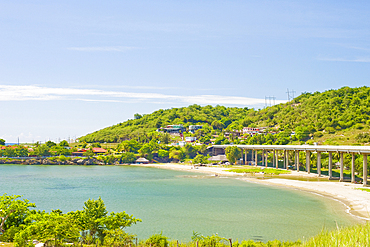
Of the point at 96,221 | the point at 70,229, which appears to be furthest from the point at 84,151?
the point at 70,229

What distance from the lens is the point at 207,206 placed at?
43.2m

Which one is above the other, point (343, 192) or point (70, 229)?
point (70, 229)

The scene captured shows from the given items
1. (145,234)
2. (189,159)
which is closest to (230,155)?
(189,159)

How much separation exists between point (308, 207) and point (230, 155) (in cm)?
6744

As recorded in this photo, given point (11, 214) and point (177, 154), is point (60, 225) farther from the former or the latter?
point (177, 154)

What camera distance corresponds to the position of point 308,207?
40.9 metres

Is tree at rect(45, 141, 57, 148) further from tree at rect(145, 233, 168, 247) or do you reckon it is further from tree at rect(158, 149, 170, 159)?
tree at rect(145, 233, 168, 247)

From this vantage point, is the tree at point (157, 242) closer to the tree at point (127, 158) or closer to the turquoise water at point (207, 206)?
the turquoise water at point (207, 206)

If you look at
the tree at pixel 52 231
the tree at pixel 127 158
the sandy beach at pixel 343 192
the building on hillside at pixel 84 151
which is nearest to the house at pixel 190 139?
the building on hillside at pixel 84 151

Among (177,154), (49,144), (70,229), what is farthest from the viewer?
(49,144)

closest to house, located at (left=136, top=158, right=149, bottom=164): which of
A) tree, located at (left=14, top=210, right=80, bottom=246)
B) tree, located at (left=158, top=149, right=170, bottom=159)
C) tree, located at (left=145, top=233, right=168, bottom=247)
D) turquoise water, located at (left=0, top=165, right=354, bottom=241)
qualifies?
tree, located at (left=158, top=149, right=170, bottom=159)

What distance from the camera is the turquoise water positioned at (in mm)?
31250

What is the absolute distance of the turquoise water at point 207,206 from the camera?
31250 mm

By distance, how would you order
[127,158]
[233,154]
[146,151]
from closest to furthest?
[233,154]
[127,158]
[146,151]
